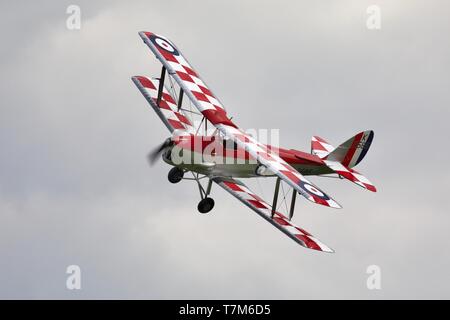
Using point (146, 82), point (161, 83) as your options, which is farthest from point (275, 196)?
point (146, 82)

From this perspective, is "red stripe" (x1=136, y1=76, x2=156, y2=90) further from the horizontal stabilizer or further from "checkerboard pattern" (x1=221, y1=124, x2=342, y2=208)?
the horizontal stabilizer

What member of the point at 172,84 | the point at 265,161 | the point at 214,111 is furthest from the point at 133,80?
the point at 265,161

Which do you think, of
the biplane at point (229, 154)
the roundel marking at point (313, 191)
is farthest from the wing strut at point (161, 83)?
the roundel marking at point (313, 191)

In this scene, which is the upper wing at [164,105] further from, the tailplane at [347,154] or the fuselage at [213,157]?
the tailplane at [347,154]

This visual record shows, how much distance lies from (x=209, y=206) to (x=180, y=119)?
3263 millimetres

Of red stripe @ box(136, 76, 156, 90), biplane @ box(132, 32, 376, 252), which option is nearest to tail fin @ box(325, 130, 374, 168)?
biplane @ box(132, 32, 376, 252)

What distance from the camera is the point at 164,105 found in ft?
118

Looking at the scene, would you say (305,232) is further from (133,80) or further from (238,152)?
(133,80)

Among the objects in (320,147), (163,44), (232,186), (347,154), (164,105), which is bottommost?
(232,186)

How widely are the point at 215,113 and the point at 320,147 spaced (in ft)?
14.6

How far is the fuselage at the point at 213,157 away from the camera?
32.7 m

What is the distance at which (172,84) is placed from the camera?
35.4 m

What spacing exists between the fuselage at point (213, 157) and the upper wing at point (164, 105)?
2165 mm

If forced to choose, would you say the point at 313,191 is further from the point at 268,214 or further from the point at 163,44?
the point at 163,44
